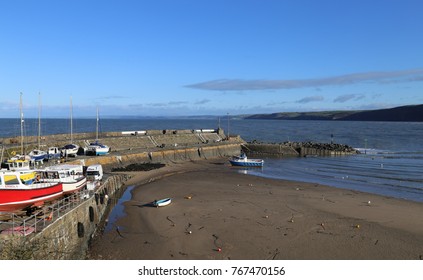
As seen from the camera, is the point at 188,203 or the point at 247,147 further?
the point at 247,147

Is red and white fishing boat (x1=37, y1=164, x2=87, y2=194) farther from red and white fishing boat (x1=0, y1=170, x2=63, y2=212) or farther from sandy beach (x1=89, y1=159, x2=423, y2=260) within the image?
sandy beach (x1=89, y1=159, x2=423, y2=260)

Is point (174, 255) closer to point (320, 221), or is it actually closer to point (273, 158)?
point (320, 221)

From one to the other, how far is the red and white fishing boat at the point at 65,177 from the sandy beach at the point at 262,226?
130 inches

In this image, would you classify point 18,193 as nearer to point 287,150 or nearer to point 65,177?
point 65,177

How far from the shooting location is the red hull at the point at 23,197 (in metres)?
17.2

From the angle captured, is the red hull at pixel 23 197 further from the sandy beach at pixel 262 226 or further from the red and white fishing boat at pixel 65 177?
the sandy beach at pixel 262 226

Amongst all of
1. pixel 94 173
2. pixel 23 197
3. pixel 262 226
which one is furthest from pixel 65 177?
pixel 262 226

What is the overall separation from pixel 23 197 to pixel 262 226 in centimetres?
1207

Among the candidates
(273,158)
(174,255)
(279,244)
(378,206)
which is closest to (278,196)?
(378,206)

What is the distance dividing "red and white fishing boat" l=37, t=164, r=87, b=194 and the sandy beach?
3.31 metres

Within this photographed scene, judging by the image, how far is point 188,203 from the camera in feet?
88.7

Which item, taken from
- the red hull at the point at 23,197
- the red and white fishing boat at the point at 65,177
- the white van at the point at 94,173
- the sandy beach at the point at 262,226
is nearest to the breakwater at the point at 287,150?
the sandy beach at the point at 262,226

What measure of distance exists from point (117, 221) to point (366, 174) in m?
31.3

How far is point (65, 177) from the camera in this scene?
75.7 ft
